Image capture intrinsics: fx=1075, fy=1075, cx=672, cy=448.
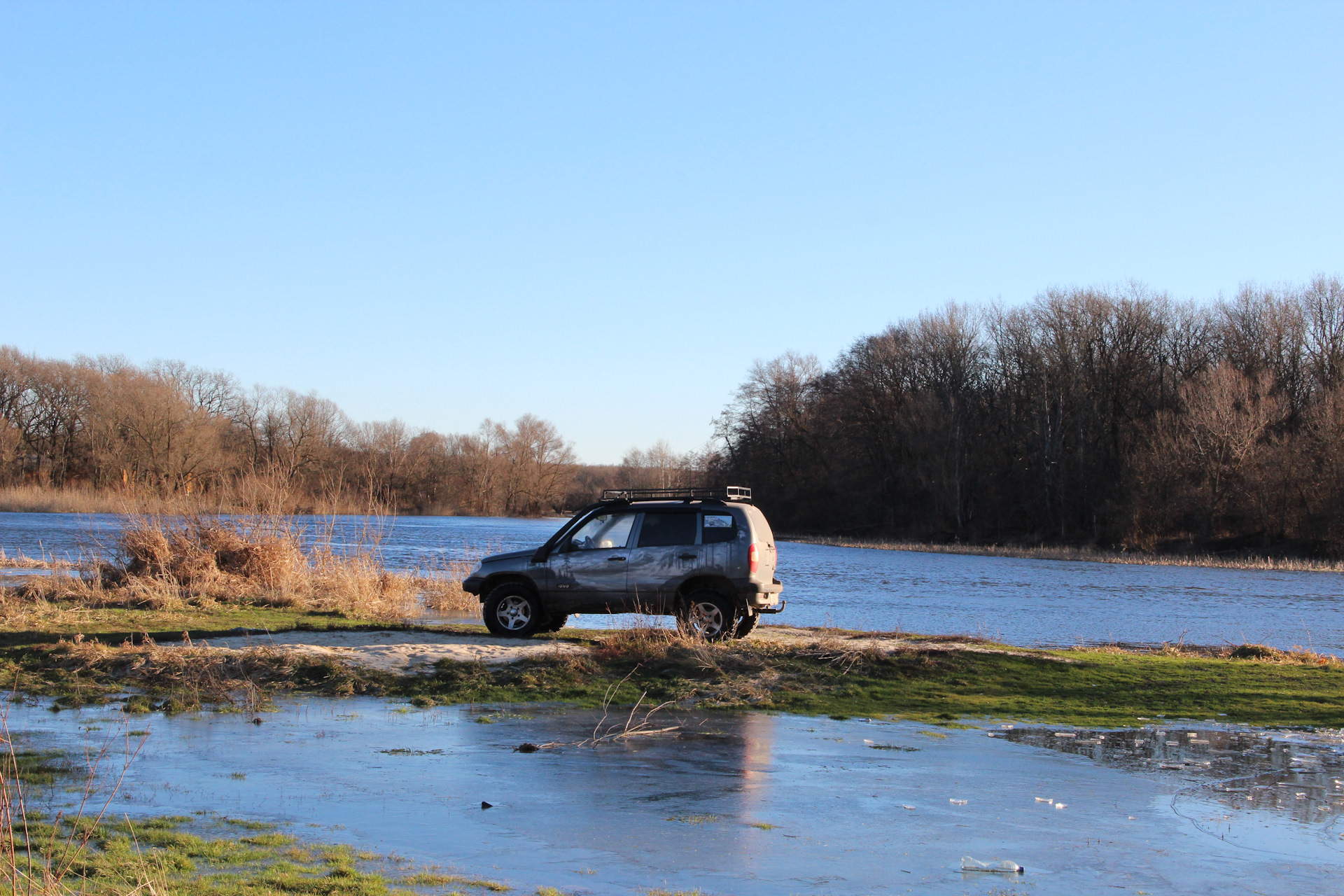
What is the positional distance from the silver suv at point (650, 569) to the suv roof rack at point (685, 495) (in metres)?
0.02

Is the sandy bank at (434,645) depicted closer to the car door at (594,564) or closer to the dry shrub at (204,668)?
the dry shrub at (204,668)

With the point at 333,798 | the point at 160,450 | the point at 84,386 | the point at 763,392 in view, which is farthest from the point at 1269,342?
the point at 84,386

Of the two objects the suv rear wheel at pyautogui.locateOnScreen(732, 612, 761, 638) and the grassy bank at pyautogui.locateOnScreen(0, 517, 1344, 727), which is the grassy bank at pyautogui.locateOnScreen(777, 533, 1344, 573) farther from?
the suv rear wheel at pyautogui.locateOnScreen(732, 612, 761, 638)

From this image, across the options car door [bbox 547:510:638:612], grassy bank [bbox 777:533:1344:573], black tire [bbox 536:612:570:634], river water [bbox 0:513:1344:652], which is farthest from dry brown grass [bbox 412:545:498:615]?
grassy bank [bbox 777:533:1344:573]

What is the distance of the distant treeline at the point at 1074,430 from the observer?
5394 centimetres

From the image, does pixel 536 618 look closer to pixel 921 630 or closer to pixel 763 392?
pixel 921 630

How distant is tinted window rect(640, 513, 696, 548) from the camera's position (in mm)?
14734

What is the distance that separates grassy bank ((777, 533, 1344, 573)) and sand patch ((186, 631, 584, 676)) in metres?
43.4

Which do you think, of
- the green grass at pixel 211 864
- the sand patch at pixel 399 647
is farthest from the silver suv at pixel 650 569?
the green grass at pixel 211 864

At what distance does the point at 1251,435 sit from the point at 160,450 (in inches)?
2142

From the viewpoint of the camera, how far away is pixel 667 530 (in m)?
14.8

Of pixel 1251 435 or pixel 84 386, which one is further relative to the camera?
pixel 84 386

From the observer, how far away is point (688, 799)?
7.20 metres

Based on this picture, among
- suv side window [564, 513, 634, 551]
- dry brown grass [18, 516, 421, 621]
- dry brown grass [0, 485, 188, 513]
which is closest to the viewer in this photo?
suv side window [564, 513, 634, 551]
